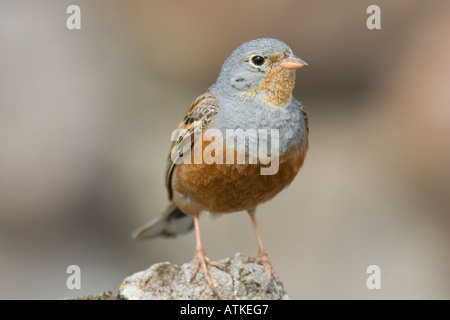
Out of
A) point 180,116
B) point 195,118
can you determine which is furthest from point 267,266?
point 180,116

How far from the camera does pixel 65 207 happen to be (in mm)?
12180

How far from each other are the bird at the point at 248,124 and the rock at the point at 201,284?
0.31 feet

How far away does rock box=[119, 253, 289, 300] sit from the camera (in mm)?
6359

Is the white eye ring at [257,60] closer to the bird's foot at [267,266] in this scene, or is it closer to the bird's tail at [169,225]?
the bird's foot at [267,266]

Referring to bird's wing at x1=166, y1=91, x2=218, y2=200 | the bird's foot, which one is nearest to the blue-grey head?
bird's wing at x1=166, y1=91, x2=218, y2=200

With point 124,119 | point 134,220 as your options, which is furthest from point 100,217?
point 124,119

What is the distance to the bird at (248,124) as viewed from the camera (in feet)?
22.1

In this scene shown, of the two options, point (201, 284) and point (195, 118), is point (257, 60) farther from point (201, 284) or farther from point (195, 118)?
point (201, 284)

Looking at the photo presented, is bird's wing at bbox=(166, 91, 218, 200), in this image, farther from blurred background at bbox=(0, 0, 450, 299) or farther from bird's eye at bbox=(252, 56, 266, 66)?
blurred background at bbox=(0, 0, 450, 299)

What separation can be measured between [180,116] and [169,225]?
191 inches

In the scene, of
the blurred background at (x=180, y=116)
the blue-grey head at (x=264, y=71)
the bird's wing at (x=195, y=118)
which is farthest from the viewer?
the blurred background at (x=180, y=116)

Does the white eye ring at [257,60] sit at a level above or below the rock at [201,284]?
above

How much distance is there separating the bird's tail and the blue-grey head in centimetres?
217

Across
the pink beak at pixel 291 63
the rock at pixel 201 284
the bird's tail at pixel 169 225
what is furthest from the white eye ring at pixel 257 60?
the bird's tail at pixel 169 225
